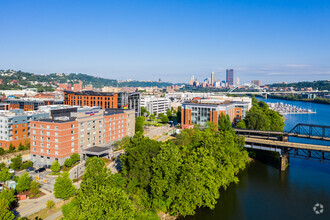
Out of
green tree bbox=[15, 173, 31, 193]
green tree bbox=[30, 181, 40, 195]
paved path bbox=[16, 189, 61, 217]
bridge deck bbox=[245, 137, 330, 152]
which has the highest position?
bridge deck bbox=[245, 137, 330, 152]

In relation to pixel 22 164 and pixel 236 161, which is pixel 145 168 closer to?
pixel 236 161

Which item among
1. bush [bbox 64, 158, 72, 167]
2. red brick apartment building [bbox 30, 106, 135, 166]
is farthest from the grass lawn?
red brick apartment building [bbox 30, 106, 135, 166]

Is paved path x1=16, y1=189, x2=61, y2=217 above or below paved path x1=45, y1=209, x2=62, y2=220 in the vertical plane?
above

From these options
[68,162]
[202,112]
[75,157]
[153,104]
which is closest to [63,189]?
[68,162]

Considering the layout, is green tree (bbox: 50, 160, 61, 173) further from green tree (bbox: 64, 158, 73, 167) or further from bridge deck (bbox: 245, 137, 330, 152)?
bridge deck (bbox: 245, 137, 330, 152)

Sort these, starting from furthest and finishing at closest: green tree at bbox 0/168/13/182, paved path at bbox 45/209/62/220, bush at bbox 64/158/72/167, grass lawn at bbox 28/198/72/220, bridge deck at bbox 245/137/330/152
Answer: bridge deck at bbox 245/137/330/152 → bush at bbox 64/158/72/167 → green tree at bbox 0/168/13/182 → grass lawn at bbox 28/198/72/220 → paved path at bbox 45/209/62/220

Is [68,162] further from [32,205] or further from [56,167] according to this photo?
[32,205]

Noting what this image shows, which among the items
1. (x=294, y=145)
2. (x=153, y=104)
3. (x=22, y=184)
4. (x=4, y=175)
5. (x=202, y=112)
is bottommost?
(x=22, y=184)

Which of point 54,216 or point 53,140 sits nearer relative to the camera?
point 54,216

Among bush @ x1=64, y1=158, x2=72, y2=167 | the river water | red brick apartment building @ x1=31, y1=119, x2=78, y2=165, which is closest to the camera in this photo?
the river water

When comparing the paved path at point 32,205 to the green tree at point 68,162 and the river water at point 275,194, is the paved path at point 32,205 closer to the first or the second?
the green tree at point 68,162
